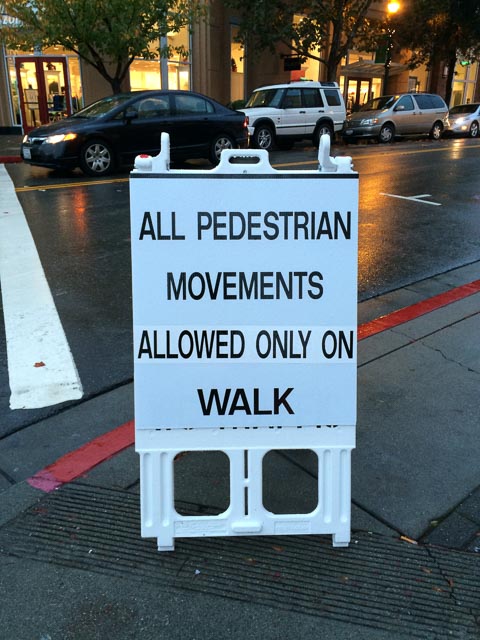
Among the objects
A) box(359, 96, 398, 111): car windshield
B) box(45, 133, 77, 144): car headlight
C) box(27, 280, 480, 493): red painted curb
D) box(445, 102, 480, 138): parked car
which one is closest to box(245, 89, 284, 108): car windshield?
box(359, 96, 398, 111): car windshield

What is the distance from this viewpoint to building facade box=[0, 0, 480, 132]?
19.7m

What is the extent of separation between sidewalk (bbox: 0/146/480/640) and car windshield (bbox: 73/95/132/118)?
9362 millimetres

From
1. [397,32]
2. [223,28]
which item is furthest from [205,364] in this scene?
[397,32]

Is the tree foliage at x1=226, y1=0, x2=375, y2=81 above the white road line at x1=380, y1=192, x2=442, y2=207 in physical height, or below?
above

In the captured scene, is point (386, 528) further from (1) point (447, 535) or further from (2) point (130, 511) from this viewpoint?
(2) point (130, 511)

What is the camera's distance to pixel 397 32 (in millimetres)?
25000

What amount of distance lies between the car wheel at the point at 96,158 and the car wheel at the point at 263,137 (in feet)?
20.2

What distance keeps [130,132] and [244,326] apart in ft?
33.0

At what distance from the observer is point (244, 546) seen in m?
2.48

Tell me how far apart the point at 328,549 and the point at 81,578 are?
0.97m

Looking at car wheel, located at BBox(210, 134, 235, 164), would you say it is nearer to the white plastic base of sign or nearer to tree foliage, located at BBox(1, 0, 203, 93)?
tree foliage, located at BBox(1, 0, 203, 93)

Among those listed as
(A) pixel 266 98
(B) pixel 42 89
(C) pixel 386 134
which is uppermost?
(B) pixel 42 89

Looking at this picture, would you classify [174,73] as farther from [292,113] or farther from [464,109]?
[464,109]

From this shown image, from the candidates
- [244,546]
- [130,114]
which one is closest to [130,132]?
[130,114]
